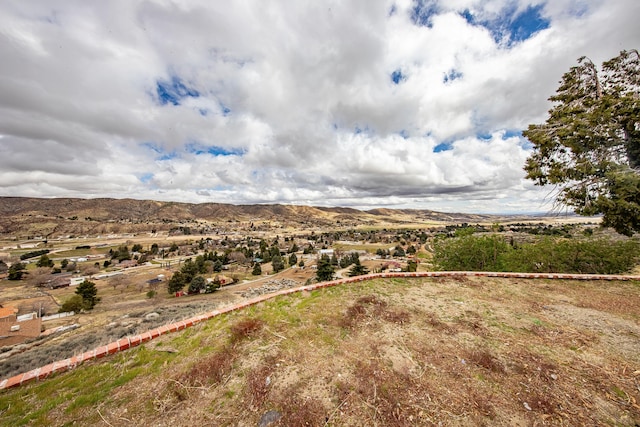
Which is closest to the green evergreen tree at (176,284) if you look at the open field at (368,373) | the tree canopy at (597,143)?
the open field at (368,373)

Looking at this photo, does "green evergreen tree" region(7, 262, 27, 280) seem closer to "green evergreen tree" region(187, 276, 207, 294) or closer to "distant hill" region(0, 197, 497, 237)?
"green evergreen tree" region(187, 276, 207, 294)

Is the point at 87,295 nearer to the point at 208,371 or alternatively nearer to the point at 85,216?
the point at 208,371

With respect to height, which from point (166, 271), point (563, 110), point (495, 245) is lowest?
point (166, 271)

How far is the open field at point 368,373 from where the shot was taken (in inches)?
121

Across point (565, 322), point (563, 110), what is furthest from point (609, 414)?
→ point (563, 110)

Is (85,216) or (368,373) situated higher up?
(368,373)

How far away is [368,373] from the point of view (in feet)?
12.2

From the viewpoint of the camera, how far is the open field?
307cm

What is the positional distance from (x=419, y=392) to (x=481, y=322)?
9.82ft

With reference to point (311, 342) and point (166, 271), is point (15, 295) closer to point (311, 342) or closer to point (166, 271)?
point (166, 271)

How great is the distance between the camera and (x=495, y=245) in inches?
632

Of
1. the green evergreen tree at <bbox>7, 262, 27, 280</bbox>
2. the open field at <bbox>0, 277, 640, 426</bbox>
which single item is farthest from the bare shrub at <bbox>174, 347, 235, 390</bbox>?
the green evergreen tree at <bbox>7, 262, 27, 280</bbox>

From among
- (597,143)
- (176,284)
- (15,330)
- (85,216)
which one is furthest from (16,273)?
(85,216)

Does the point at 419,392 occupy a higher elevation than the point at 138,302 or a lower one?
higher
